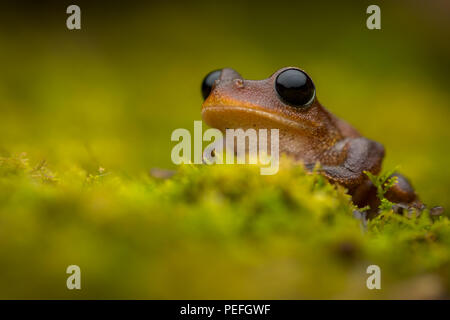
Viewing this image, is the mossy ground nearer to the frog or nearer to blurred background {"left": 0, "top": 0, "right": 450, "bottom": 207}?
the frog

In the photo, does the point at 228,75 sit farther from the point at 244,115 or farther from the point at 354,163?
the point at 354,163

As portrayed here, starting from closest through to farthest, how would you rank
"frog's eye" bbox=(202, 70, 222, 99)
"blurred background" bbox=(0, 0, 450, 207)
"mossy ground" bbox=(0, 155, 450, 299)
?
"mossy ground" bbox=(0, 155, 450, 299)
"frog's eye" bbox=(202, 70, 222, 99)
"blurred background" bbox=(0, 0, 450, 207)

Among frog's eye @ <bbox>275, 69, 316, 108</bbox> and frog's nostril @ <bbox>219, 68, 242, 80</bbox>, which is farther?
frog's nostril @ <bbox>219, 68, 242, 80</bbox>

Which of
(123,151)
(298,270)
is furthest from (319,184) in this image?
(123,151)

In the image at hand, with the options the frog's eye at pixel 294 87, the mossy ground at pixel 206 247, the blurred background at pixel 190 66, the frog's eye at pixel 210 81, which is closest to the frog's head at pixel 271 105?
the frog's eye at pixel 294 87

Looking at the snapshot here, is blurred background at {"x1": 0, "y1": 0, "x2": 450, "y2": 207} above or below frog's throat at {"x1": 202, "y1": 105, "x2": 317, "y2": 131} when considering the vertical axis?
above

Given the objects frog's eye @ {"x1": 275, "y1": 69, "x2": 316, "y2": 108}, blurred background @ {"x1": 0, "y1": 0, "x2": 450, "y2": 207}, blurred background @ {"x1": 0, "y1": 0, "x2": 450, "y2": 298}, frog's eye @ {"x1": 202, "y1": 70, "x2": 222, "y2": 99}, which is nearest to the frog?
frog's eye @ {"x1": 275, "y1": 69, "x2": 316, "y2": 108}

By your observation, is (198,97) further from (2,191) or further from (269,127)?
(2,191)

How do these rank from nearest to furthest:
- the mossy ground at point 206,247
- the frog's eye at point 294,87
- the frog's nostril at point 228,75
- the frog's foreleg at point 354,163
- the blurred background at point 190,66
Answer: the mossy ground at point 206,247, the frog's foreleg at point 354,163, the frog's eye at point 294,87, the frog's nostril at point 228,75, the blurred background at point 190,66

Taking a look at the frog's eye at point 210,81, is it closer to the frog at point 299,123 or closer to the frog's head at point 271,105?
the frog at point 299,123

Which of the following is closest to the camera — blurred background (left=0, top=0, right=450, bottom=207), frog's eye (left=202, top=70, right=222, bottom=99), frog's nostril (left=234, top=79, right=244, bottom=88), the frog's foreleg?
the frog's foreleg
